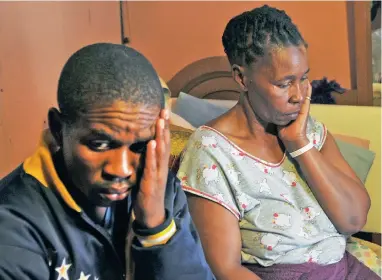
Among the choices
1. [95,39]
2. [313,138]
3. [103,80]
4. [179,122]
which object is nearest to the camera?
[103,80]

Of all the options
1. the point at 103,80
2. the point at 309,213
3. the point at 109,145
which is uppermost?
the point at 103,80

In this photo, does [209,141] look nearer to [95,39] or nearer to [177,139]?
[177,139]

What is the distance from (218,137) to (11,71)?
71 centimetres

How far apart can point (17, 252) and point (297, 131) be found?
810 millimetres

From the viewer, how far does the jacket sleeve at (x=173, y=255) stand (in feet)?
3.07

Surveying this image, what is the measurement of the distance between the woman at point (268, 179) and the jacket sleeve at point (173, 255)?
0.32m

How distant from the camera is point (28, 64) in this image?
176 centimetres

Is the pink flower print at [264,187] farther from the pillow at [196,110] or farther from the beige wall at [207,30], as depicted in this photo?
the beige wall at [207,30]

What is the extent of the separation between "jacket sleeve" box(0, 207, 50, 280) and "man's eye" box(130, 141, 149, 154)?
0.21 m

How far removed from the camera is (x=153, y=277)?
37.9 inches

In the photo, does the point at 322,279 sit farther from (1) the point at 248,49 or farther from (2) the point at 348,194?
(1) the point at 248,49

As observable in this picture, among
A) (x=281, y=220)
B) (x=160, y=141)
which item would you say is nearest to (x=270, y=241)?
(x=281, y=220)

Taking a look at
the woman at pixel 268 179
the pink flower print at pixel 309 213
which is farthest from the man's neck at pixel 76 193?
the pink flower print at pixel 309 213

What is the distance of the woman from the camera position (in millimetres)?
1341
